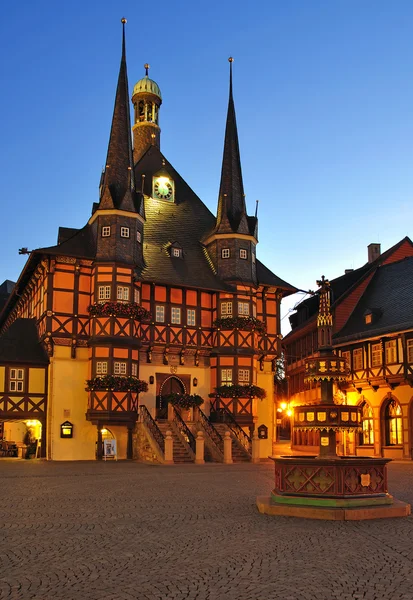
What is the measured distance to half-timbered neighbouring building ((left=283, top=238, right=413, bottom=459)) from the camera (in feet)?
127

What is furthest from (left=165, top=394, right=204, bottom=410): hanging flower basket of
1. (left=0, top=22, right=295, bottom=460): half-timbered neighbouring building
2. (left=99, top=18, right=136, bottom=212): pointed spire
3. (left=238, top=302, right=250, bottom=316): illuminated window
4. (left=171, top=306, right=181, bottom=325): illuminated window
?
(left=99, top=18, right=136, bottom=212): pointed spire

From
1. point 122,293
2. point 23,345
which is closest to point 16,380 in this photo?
point 23,345

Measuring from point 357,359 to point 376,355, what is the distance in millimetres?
2061

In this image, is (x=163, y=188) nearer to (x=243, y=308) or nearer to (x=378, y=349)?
(x=243, y=308)

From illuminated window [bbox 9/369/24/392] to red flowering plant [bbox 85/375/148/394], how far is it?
11.4ft

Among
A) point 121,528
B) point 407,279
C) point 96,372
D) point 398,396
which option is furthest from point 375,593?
point 407,279

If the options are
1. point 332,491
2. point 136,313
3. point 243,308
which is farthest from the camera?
point 243,308

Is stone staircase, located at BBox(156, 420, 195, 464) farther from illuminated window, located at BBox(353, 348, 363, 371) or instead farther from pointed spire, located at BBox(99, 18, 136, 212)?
illuminated window, located at BBox(353, 348, 363, 371)

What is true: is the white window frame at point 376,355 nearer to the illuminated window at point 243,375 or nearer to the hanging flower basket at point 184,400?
the illuminated window at point 243,375

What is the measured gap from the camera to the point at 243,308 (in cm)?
4131

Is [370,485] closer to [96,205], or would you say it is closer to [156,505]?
[156,505]

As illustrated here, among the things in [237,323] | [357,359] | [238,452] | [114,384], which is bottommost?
[238,452]

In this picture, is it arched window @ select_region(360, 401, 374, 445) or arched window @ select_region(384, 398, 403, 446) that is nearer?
arched window @ select_region(384, 398, 403, 446)

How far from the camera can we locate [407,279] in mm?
43375
